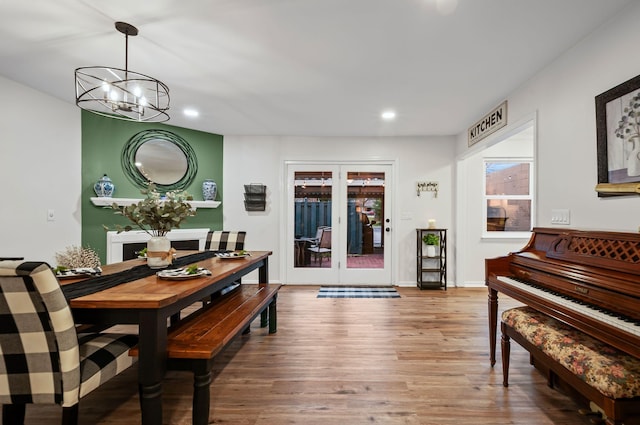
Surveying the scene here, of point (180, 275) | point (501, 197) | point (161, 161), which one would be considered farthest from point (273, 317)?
point (501, 197)

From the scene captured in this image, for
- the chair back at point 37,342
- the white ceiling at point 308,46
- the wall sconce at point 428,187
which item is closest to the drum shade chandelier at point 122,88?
the white ceiling at point 308,46

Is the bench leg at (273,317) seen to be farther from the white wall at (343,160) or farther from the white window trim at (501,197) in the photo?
the white window trim at (501,197)

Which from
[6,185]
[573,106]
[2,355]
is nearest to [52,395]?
[2,355]

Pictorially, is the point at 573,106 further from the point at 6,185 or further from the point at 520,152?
the point at 6,185

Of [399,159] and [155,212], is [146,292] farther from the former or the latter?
[399,159]

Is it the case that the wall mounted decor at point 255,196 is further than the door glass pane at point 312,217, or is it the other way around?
the door glass pane at point 312,217

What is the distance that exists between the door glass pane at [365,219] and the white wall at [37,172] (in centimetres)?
377

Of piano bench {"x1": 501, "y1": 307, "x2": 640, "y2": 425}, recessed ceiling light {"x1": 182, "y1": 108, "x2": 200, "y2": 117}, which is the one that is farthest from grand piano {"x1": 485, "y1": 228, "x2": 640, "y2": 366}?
recessed ceiling light {"x1": 182, "y1": 108, "x2": 200, "y2": 117}

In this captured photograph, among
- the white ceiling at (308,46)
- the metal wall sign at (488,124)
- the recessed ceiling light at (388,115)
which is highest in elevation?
the white ceiling at (308,46)

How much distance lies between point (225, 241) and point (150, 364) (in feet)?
7.35

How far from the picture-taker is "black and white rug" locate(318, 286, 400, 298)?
14.4ft

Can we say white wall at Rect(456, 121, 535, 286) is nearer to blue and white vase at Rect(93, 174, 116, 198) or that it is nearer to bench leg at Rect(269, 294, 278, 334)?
bench leg at Rect(269, 294, 278, 334)

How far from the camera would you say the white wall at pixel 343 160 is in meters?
5.05

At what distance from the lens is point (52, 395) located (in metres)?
1.29
